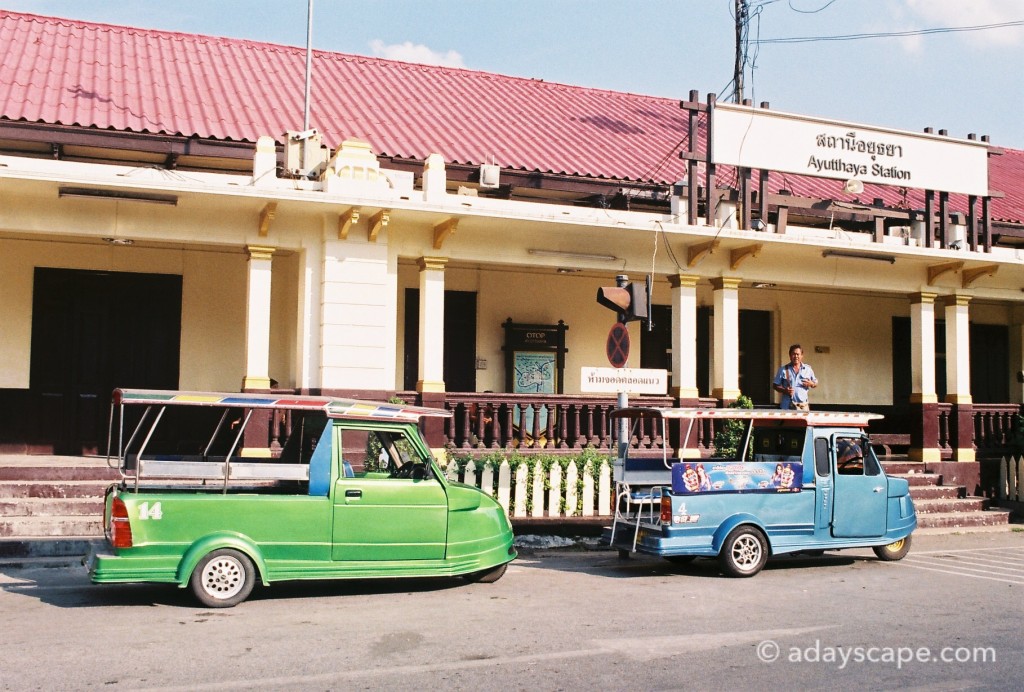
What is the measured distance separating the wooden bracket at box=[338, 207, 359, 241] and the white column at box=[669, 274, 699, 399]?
5.49 metres

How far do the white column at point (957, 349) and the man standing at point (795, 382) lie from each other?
5.37 metres

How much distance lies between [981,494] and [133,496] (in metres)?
14.6

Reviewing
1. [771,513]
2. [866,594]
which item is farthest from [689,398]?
[866,594]

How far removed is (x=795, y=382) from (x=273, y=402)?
7.72 metres

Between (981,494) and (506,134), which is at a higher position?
(506,134)

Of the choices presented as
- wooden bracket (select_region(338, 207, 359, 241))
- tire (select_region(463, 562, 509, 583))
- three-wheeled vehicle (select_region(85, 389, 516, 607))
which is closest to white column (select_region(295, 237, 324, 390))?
wooden bracket (select_region(338, 207, 359, 241))

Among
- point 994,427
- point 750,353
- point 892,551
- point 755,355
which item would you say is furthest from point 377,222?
point 994,427

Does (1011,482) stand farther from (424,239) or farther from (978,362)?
(424,239)

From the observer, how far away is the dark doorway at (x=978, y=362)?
2102 centimetres

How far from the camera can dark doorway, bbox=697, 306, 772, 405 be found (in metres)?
19.7

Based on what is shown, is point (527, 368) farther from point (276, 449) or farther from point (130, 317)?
point (130, 317)

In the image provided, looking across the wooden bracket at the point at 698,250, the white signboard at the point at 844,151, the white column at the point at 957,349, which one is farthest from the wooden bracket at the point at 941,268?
the wooden bracket at the point at 698,250

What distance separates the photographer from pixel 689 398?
51.8ft

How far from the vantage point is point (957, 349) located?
17.7 metres
